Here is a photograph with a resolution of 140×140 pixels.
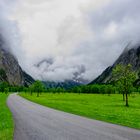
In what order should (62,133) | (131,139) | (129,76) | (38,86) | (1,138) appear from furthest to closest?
(38,86), (129,76), (62,133), (1,138), (131,139)

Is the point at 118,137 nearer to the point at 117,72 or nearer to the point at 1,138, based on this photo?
the point at 1,138

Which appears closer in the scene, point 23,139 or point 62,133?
point 23,139

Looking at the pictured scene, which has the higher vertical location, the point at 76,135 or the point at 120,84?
the point at 120,84

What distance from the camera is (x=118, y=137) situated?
64.0ft

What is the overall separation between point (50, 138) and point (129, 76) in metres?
55.4

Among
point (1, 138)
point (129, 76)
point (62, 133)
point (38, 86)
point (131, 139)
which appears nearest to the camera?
point (131, 139)

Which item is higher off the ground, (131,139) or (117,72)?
(117,72)

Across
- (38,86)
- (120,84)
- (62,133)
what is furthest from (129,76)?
(38,86)

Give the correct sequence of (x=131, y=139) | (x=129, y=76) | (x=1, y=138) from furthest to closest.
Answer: (x=129, y=76), (x=1, y=138), (x=131, y=139)

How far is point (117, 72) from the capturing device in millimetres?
72750

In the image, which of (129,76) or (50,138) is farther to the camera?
(129,76)

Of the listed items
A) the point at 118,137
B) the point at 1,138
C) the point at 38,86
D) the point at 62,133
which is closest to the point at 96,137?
the point at 118,137

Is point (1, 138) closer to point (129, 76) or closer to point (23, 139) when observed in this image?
point (23, 139)

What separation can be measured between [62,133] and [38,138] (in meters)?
2.66
